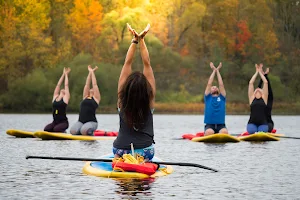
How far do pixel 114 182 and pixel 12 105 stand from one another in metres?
51.6

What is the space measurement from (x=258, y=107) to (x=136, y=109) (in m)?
11.3

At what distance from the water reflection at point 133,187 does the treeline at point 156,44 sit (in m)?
49.1

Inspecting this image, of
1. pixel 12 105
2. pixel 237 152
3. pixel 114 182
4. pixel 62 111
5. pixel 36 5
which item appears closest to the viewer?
pixel 114 182

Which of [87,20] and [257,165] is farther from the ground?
[87,20]

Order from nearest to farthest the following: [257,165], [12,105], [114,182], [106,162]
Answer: [114,182] → [106,162] → [257,165] → [12,105]

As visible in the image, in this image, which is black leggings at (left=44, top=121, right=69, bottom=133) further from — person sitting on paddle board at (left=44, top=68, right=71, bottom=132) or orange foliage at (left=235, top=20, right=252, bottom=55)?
orange foliage at (left=235, top=20, right=252, bottom=55)

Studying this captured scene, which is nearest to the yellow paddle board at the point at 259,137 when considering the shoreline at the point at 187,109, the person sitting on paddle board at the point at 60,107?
the person sitting on paddle board at the point at 60,107

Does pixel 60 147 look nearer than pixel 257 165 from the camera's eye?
No

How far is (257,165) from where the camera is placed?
16.7m

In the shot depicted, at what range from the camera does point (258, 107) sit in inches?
950

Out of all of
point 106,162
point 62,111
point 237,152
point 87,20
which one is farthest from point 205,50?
point 106,162

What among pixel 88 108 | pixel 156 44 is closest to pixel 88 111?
pixel 88 108

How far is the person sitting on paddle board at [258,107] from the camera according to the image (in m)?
24.2

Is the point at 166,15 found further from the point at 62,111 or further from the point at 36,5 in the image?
the point at 62,111
